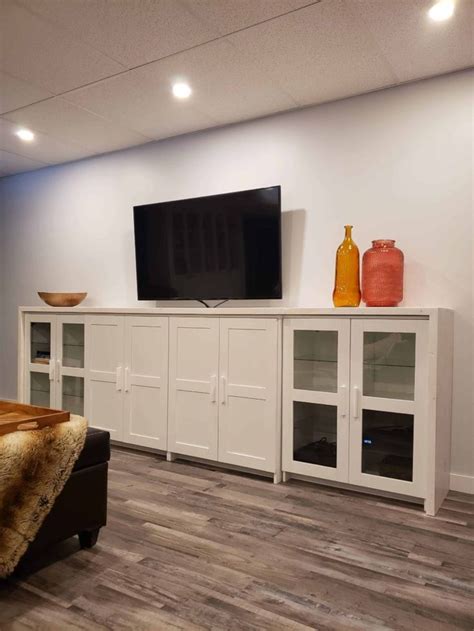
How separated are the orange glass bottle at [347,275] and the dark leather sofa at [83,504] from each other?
5.29 ft

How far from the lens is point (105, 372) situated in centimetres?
381

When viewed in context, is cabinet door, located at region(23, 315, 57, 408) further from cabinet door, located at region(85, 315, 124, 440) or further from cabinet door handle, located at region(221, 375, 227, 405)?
cabinet door handle, located at region(221, 375, 227, 405)

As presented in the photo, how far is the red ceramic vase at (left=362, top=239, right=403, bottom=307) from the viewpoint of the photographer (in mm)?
2934

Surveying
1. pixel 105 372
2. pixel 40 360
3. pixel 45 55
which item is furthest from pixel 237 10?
pixel 40 360

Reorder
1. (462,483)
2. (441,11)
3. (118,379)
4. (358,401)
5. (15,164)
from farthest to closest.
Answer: (15,164), (118,379), (462,483), (358,401), (441,11)

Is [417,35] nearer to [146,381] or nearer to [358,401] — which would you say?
[358,401]

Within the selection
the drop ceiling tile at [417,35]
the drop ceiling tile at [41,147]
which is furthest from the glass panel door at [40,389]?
the drop ceiling tile at [417,35]

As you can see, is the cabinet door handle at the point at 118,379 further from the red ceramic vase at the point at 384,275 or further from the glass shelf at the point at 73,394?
the red ceramic vase at the point at 384,275

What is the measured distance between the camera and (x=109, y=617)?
1680 millimetres

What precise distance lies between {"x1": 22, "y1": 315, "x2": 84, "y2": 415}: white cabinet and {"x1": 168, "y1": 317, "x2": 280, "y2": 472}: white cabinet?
975 millimetres

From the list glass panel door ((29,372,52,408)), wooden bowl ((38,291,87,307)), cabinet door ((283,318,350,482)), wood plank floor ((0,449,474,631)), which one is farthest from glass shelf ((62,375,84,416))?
cabinet door ((283,318,350,482))

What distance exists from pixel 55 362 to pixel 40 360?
0.67 ft

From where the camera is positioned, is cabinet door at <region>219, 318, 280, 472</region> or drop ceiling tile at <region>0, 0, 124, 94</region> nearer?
drop ceiling tile at <region>0, 0, 124, 94</region>

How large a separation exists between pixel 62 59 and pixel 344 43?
1543mm
